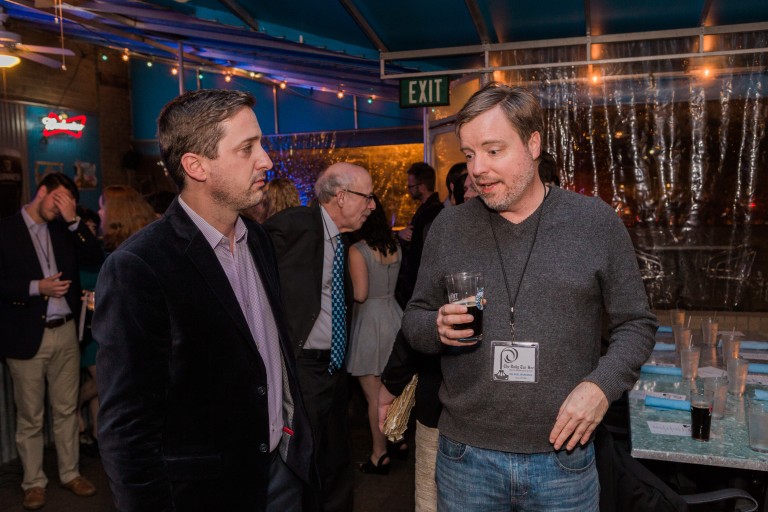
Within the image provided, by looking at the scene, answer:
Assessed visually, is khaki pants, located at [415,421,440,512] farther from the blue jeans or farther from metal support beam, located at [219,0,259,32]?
metal support beam, located at [219,0,259,32]

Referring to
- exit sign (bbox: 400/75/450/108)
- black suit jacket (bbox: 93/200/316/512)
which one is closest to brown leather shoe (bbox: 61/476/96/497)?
black suit jacket (bbox: 93/200/316/512)

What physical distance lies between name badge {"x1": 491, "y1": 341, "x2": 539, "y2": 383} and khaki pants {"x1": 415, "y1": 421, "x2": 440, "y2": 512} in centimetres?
66

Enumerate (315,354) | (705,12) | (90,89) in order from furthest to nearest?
(90,89)
(705,12)
(315,354)

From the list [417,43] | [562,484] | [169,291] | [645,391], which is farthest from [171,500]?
[417,43]

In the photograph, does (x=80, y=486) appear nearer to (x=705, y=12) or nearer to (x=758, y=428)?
(x=758, y=428)

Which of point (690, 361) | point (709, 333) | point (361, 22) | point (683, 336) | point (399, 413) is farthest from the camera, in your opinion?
point (361, 22)

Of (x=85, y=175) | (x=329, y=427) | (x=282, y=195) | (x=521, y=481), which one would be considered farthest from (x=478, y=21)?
(x=85, y=175)

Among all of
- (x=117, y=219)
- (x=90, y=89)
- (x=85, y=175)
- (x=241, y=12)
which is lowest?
(x=117, y=219)

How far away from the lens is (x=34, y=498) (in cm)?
381

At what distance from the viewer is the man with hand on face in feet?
12.5

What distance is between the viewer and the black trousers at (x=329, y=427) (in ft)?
10.1

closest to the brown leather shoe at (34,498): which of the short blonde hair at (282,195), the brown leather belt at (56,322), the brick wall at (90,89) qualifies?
the brown leather belt at (56,322)

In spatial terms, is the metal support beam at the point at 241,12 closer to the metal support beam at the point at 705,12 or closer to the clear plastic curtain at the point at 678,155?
the clear plastic curtain at the point at 678,155

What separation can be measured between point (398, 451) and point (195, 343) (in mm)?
3385
